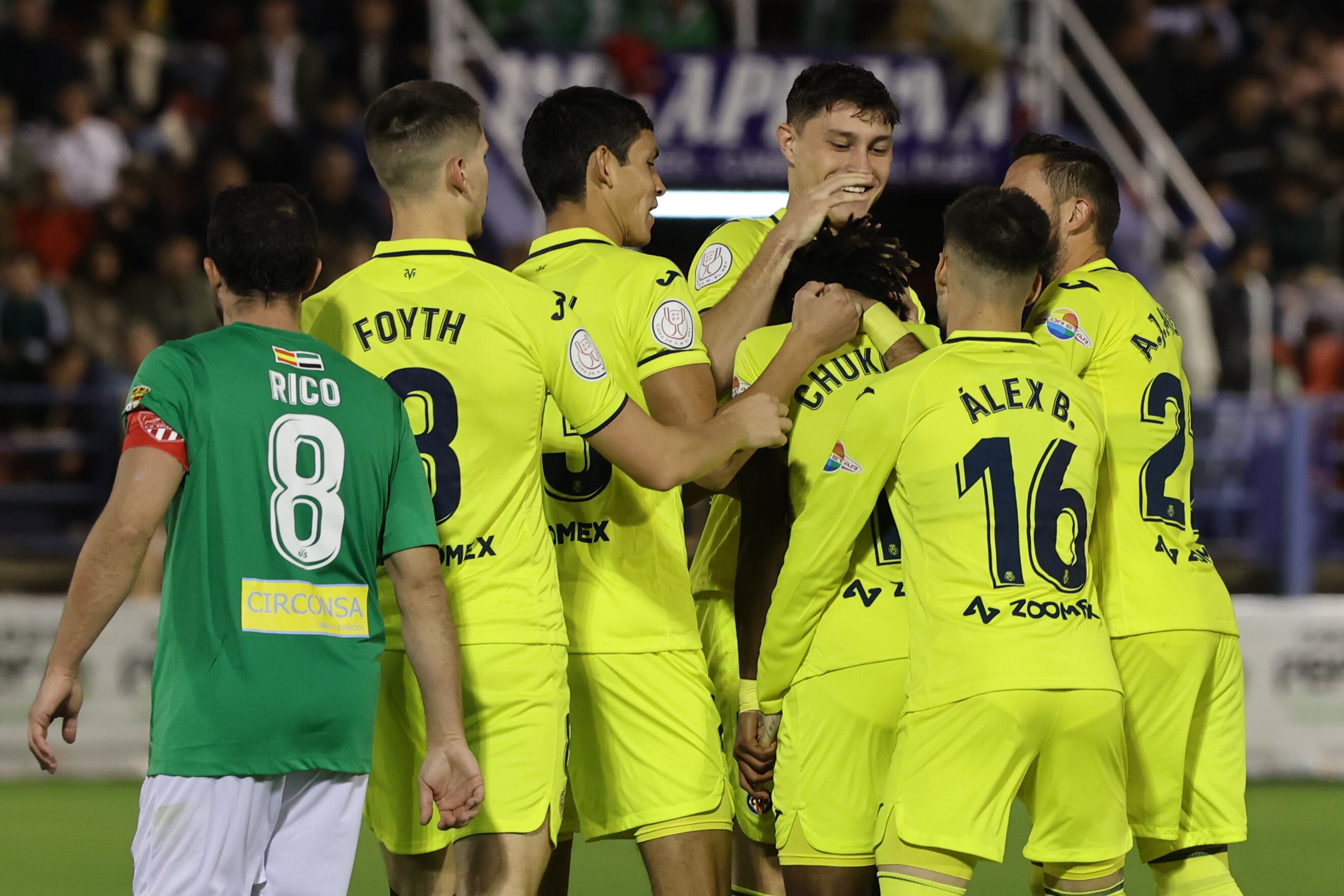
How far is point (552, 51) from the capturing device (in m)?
14.1

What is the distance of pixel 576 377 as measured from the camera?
446 cm

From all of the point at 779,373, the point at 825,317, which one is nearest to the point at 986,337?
the point at 825,317

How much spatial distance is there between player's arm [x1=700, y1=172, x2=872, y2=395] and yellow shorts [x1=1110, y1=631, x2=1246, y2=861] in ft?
4.54

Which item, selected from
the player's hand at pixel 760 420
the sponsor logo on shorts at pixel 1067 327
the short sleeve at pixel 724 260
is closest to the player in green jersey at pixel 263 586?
the player's hand at pixel 760 420

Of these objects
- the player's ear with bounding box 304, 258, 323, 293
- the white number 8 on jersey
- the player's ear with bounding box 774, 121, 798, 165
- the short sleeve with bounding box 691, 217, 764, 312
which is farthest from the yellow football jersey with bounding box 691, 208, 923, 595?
the white number 8 on jersey

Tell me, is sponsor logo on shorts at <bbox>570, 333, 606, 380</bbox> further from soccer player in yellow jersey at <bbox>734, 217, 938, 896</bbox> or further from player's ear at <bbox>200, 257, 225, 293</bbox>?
player's ear at <bbox>200, 257, 225, 293</bbox>

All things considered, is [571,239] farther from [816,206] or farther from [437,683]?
[437,683]

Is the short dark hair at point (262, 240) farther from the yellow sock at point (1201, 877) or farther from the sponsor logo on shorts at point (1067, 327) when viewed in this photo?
the yellow sock at point (1201, 877)

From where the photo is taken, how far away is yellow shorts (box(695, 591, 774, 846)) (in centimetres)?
525

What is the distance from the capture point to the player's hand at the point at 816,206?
4.91 meters

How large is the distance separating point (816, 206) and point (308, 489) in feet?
5.67

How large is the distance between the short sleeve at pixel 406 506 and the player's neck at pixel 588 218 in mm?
1078

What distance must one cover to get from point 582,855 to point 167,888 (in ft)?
16.7

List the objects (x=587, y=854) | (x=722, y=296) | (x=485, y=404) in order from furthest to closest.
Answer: (x=587, y=854)
(x=722, y=296)
(x=485, y=404)
